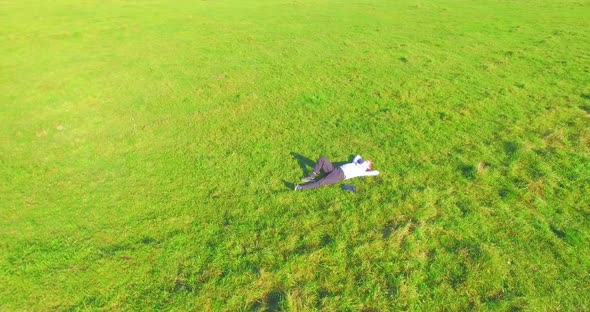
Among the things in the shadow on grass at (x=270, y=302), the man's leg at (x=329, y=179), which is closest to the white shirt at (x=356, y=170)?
the man's leg at (x=329, y=179)

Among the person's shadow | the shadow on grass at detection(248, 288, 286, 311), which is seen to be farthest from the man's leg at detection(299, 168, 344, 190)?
the shadow on grass at detection(248, 288, 286, 311)

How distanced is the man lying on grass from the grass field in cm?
22

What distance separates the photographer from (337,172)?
7762 millimetres

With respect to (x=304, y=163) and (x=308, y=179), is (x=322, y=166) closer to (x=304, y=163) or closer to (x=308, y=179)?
(x=308, y=179)

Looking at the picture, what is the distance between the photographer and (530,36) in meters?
20.0

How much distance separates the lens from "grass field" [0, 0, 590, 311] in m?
5.68

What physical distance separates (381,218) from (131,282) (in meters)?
4.60

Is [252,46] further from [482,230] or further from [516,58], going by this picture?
[482,230]

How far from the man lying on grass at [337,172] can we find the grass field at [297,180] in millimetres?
215

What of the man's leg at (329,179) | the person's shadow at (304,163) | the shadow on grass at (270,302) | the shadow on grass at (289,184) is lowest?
the shadow on grass at (270,302)

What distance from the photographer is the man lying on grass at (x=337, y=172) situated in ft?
25.4

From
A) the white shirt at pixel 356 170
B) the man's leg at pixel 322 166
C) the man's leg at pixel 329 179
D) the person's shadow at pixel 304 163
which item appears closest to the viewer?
the man's leg at pixel 329 179

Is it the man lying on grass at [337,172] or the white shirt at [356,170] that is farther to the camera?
the white shirt at [356,170]

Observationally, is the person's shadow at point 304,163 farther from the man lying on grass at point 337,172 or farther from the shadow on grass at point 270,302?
the shadow on grass at point 270,302
